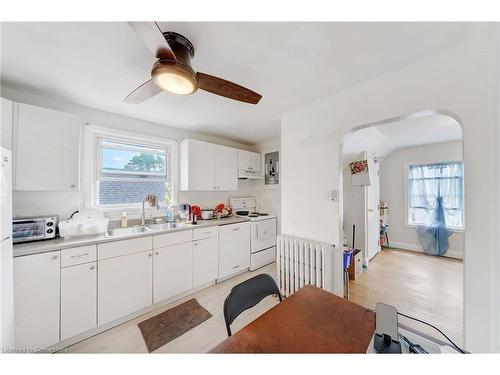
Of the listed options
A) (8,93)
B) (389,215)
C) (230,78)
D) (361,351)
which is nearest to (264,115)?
(230,78)

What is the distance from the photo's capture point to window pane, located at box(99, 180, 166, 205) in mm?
2275

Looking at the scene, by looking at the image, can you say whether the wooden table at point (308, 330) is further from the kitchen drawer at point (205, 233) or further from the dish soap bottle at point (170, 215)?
the dish soap bottle at point (170, 215)

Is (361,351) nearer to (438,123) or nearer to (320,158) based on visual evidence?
(320,158)

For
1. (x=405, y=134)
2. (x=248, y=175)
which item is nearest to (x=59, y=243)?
(x=248, y=175)

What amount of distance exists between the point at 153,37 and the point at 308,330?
1.56 m

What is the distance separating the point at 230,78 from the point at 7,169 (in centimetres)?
174

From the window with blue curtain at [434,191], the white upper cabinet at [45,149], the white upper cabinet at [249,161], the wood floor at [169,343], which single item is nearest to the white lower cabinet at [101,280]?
the wood floor at [169,343]

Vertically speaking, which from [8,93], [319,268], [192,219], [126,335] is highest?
[8,93]

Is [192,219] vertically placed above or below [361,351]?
above

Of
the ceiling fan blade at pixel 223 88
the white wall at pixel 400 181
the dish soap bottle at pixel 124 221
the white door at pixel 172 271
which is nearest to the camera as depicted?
the ceiling fan blade at pixel 223 88

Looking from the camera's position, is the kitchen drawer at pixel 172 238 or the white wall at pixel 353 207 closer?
the kitchen drawer at pixel 172 238

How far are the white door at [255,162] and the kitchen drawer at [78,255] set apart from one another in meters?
2.61

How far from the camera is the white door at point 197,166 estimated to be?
270 centimetres

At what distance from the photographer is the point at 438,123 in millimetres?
2680
